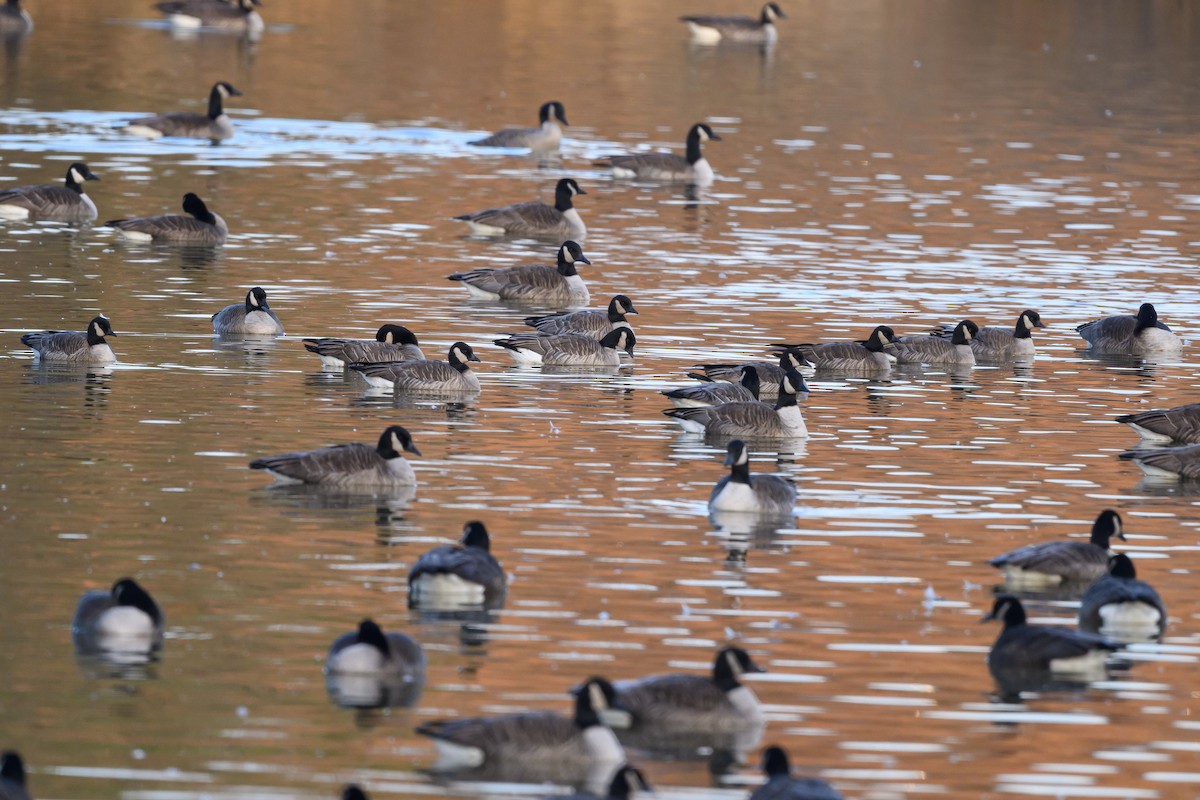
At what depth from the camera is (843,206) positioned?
139ft

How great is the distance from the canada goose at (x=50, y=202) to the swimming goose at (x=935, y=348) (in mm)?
16475

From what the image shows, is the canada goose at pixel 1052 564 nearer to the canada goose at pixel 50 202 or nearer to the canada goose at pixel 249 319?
the canada goose at pixel 249 319

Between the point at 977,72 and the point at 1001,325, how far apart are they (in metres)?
40.9

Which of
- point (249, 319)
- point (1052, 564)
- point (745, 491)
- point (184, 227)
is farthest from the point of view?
point (184, 227)

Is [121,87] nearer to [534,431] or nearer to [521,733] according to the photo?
[534,431]

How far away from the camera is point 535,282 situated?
3142cm

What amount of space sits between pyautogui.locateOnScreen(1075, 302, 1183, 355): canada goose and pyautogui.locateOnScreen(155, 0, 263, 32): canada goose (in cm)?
5246

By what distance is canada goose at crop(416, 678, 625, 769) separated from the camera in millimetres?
12359

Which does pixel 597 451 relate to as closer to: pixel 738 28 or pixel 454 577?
pixel 454 577

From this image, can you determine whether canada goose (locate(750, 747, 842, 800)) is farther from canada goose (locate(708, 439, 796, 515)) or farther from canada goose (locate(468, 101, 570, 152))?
canada goose (locate(468, 101, 570, 152))

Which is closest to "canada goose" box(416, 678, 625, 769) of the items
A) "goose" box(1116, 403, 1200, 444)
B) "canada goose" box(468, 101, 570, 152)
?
"goose" box(1116, 403, 1200, 444)

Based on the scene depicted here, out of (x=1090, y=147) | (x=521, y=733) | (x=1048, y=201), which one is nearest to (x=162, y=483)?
(x=521, y=733)

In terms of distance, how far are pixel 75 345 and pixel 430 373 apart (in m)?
4.22

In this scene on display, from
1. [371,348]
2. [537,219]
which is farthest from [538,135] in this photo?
[371,348]
